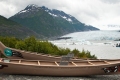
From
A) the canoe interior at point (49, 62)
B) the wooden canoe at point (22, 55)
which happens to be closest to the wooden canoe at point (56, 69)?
the canoe interior at point (49, 62)

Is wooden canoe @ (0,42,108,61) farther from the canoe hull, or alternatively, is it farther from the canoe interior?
the canoe hull

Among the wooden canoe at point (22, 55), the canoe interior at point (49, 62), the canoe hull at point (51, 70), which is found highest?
the wooden canoe at point (22, 55)

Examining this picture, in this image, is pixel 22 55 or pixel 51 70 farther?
pixel 22 55

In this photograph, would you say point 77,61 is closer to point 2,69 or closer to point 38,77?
point 38,77

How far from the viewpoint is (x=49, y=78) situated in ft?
36.2

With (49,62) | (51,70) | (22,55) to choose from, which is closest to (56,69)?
(51,70)

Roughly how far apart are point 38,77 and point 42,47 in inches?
459

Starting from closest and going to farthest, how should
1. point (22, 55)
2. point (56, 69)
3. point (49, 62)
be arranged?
point (56, 69) < point (49, 62) < point (22, 55)

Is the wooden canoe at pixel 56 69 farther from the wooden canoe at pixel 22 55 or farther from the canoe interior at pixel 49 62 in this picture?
the wooden canoe at pixel 22 55

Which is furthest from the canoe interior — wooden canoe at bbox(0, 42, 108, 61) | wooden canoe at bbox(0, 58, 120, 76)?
wooden canoe at bbox(0, 42, 108, 61)

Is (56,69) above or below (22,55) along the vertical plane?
below

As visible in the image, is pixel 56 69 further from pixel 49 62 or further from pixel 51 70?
pixel 49 62

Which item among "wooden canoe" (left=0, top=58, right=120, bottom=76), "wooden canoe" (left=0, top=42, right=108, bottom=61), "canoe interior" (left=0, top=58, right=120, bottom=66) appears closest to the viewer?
"wooden canoe" (left=0, top=58, right=120, bottom=76)

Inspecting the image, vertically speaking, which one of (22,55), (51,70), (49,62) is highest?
(22,55)
